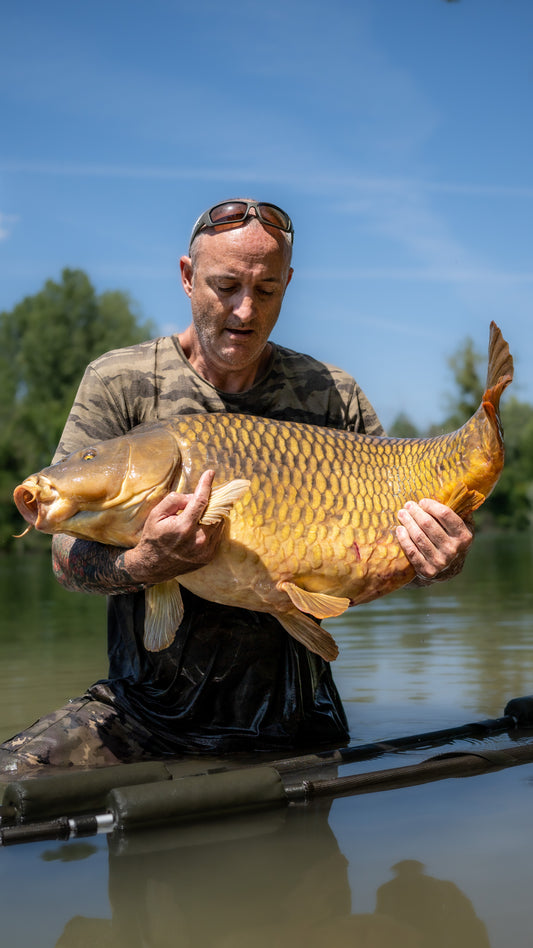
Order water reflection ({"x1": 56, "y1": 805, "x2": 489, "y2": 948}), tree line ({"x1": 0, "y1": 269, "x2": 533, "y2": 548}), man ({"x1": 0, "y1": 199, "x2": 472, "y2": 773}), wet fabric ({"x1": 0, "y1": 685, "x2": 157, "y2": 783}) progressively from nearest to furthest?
water reflection ({"x1": 56, "y1": 805, "x2": 489, "y2": 948}) < wet fabric ({"x1": 0, "y1": 685, "x2": 157, "y2": 783}) < man ({"x1": 0, "y1": 199, "x2": 472, "y2": 773}) < tree line ({"x1": 0, "y1": 269, "x2": 533, "y2": 548})

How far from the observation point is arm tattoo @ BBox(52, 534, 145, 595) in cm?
288

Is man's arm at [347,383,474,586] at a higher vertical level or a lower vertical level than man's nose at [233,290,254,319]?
lower

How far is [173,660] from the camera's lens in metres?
3.33

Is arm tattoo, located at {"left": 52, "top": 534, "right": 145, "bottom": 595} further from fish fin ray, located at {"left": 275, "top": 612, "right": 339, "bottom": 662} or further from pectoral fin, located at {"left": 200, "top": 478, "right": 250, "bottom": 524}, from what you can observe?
fish fin ray, located at {"left": 275, "top": 612, "right": 339, "bottom": 662}

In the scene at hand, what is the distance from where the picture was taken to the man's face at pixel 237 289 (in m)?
3.22

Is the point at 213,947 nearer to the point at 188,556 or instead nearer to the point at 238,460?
the point at 188,556

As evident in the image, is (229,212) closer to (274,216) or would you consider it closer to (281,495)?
(274,216)

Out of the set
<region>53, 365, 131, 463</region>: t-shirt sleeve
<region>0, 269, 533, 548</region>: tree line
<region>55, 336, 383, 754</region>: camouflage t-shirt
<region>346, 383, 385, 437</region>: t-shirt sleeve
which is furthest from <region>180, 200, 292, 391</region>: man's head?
<region>0, 269, 533, 548</region>: tree line

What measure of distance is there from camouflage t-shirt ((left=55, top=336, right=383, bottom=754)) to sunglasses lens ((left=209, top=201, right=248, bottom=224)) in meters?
0.49

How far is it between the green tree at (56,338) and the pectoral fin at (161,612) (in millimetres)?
32891

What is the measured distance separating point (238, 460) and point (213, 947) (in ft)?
4.41

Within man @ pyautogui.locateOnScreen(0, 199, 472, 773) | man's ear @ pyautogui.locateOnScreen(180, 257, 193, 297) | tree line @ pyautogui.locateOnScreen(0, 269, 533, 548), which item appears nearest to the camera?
man @ pyautogui.locateOnScreen(0, 199, 472, 773)

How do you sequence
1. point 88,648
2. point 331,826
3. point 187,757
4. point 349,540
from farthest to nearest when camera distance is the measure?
point 88,648
point 187,757
point 349,540
point 331,826

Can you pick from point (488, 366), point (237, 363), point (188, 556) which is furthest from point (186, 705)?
point (488, 366)
